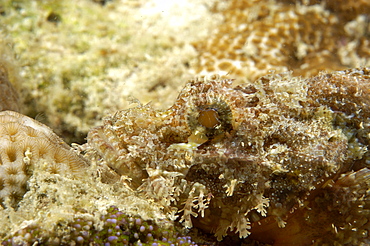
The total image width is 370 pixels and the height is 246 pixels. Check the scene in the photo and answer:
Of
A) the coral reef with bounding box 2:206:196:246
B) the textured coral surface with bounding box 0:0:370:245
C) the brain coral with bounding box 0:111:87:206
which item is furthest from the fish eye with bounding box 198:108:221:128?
the brain coral with bounding box 0:111:87:206

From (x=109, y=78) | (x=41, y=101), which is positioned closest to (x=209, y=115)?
(x=109, y=78)

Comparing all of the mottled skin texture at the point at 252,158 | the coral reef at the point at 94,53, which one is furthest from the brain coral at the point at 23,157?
the coral reef at the point at 94,53

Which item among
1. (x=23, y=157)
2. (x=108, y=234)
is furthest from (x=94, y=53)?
(x=108, y=234)

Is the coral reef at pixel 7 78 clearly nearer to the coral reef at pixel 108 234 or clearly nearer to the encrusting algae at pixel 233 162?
the encrusting algae at pixel 233 162

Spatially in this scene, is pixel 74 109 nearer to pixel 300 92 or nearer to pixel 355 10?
pixel 300 92

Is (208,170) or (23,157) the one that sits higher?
(23,157)

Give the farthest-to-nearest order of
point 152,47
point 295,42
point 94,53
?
1. point 152,47
2. point 94,53
3. point 295,42

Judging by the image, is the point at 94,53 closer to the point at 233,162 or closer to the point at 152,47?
the point at 152,47
